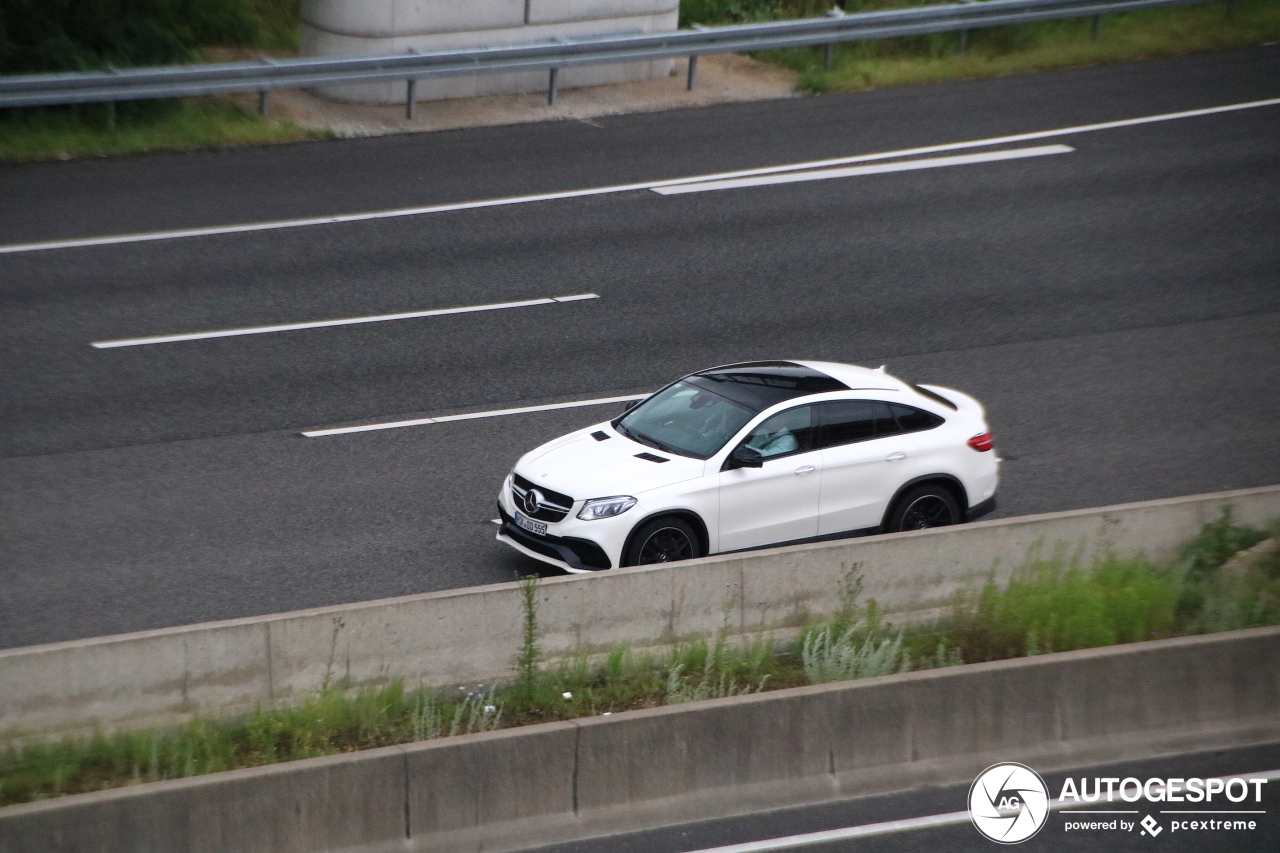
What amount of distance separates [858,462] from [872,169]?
9.60 meters

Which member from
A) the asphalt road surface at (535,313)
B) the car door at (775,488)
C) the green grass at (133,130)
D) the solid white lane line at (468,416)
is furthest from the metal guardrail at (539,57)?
the car door at (775,488)

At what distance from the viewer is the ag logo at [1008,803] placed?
328 inches

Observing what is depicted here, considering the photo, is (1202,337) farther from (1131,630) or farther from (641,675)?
(641,675)

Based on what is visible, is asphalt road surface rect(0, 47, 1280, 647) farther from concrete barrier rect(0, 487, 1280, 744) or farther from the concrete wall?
concrete barrier rect(0, 487, 1280, 744)

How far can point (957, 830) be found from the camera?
835 cm

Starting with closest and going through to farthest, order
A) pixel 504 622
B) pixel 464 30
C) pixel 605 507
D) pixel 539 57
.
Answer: pixel 504 622, pixel 605 507, pixel 539 57, pixel 464 30

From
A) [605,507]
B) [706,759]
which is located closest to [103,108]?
[605,507]

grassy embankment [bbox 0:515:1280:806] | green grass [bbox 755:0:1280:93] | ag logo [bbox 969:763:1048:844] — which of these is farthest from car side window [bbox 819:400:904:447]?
green grass [bbox 755:0:1280:93]

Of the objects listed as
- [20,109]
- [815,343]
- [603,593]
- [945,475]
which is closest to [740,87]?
[815,343]

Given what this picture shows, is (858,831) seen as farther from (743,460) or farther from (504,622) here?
(743,460)

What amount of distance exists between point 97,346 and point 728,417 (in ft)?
22.9

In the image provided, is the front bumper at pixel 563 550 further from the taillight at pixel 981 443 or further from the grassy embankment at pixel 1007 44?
the grassy embankment at pixel 1007 44

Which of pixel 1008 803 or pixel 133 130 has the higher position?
pixel 133 130

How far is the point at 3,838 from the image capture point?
7.23 metres
